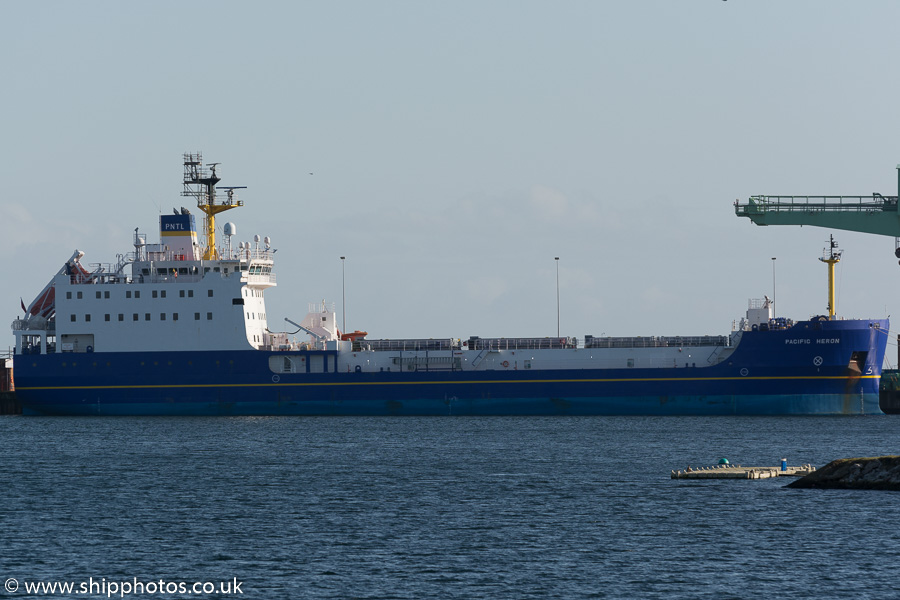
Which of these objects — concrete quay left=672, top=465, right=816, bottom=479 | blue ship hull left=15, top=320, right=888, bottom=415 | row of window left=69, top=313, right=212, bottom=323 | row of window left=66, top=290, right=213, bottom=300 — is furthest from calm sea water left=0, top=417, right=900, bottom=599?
row of window left=66, top=290, right=213, bottom=300

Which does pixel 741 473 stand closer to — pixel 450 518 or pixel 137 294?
pixel 450 518

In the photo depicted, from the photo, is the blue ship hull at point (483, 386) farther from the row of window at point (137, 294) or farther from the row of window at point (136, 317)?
the row of window at point (137, 294)

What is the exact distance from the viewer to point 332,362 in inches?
2331

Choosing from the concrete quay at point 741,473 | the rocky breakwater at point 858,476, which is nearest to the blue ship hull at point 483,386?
the concrete quay at point 741,473

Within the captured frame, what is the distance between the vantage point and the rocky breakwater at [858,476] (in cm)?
3152

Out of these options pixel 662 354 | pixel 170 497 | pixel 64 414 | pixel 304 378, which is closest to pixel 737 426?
pixel 662 354

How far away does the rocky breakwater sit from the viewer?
103 feet

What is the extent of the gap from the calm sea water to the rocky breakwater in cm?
63

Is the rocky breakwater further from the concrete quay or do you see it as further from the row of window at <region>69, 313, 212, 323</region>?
the row of window at <region>69, 313, 212, 323</region>

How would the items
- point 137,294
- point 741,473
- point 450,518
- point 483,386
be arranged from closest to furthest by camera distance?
point 450,518 < point 741,473 < point 483,386 < point 137,294

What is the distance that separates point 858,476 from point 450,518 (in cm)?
1079

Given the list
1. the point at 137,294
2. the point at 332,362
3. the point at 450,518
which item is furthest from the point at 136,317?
the point at 450,518

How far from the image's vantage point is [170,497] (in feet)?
106

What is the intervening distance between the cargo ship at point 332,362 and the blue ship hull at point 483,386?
0.06m
